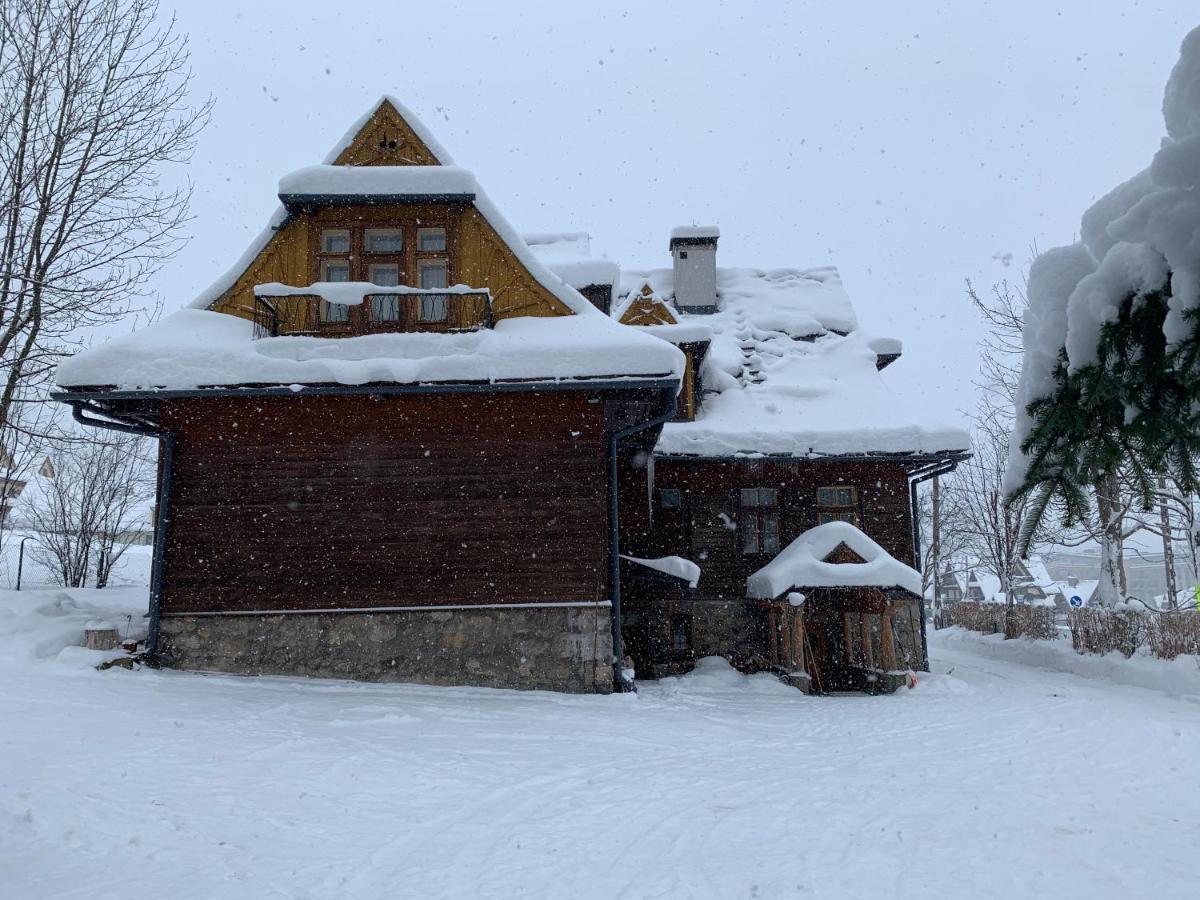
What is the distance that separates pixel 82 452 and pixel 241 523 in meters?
18.2

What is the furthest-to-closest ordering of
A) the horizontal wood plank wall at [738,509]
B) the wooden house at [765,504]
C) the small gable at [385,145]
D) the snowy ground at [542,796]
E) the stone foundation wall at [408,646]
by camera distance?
1. the horizontal wood plank wall at [738,509]
2. the wooden house at [765,504]
3. the small gable at [385,145]
4. the stone foundation wall at [408,646]
5. the snowy ground at [542,796]

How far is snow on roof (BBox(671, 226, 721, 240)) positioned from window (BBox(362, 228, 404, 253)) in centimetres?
1030

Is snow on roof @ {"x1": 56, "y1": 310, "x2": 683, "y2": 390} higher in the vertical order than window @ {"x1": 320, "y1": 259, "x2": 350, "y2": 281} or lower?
lower

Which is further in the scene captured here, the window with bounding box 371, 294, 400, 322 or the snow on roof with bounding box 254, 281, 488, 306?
the window with bounding box 371, 294, 400, 322

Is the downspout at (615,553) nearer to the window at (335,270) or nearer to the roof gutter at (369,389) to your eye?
the roof gutter at (369,389)

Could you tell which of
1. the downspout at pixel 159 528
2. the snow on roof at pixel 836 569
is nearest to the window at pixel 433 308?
the downspout at pixel 159 528

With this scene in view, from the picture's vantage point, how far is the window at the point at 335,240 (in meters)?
13.2

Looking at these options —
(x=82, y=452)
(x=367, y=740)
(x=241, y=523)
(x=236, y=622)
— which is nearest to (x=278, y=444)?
(x=241, y=523)

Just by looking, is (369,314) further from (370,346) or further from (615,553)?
(615,553)

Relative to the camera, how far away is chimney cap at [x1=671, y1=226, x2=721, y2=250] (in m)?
21.9

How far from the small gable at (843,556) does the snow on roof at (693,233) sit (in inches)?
406

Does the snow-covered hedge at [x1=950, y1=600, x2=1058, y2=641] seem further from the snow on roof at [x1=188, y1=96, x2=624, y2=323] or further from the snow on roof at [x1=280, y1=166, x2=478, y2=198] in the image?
the snow on roof at [x1=280, y1=166, x2=478, y2=198]

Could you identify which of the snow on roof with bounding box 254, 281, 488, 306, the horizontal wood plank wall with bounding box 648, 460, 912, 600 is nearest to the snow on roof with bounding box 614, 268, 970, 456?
the horizontal wood plank wall with bounding box 648, 460, 912, 600

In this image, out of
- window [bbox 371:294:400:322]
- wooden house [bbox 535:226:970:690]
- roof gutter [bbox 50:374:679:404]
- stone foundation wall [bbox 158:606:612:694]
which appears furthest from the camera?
wooden house [bbox 535:226:970:690]
